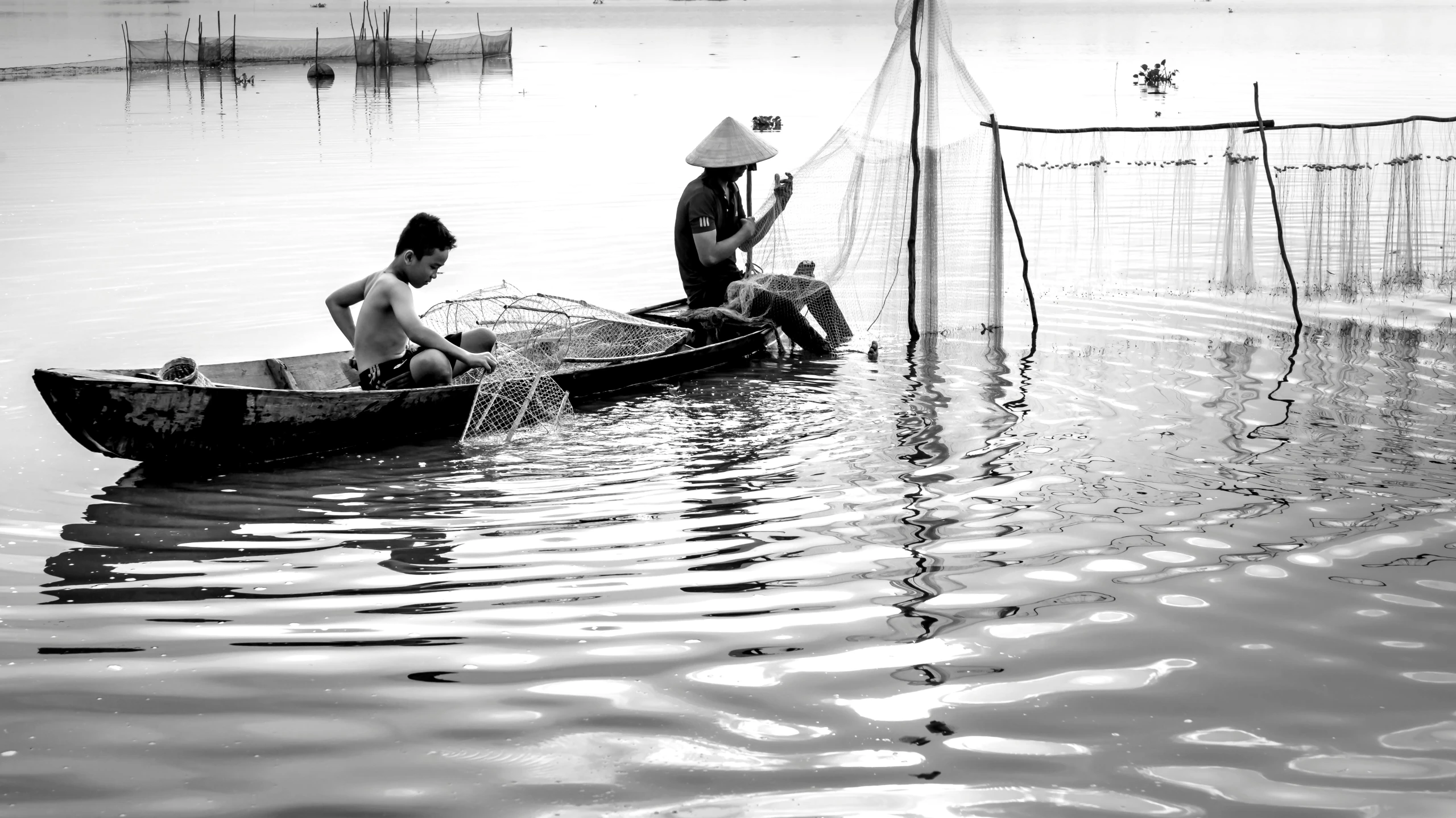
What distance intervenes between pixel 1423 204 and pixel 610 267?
9.32 meters

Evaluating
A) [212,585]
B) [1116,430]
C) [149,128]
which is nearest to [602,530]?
[212,585]

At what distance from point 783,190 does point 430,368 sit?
10.6 ft

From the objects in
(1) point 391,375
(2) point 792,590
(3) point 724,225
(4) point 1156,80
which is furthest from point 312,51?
(2) point 792,590

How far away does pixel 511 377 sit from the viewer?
7.23m

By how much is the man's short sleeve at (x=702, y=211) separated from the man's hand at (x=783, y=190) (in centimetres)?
46

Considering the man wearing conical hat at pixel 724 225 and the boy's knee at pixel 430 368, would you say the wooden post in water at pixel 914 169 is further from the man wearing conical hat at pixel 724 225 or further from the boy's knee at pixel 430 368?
the boy's knee at pixel 430 368

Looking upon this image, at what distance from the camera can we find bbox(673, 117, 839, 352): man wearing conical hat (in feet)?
29.7

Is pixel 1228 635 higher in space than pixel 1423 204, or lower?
lower

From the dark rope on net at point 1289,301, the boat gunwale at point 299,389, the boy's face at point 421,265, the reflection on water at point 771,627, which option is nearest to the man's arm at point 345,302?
the boat gunwale at point 299,389

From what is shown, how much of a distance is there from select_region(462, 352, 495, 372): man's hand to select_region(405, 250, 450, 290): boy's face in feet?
→ 1.62

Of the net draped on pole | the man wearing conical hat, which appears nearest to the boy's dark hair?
the man wearing conical hat

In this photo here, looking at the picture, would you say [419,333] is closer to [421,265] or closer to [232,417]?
[421,265]

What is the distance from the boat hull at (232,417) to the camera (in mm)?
6090

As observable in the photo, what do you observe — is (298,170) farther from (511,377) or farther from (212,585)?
(212,585)
